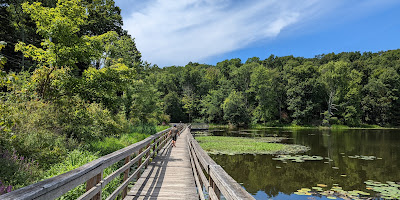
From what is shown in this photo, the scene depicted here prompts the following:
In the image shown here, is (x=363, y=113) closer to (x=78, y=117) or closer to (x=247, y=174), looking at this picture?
(x=247, y=174)

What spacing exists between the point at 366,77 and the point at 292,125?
28702mm

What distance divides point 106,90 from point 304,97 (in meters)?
64.0

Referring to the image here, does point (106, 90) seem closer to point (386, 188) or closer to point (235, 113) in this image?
point (386, 188)

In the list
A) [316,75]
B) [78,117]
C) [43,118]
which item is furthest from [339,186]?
[316,75]

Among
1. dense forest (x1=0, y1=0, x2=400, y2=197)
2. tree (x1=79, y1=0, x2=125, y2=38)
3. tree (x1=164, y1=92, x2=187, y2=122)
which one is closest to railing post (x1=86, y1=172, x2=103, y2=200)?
dense forest (x1=0, y1=0, x2=400, y2=197)

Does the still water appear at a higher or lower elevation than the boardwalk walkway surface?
lower

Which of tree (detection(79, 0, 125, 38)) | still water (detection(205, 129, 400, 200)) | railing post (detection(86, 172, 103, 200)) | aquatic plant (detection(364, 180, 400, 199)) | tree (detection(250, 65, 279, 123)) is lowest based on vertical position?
still water (detection(205, 129, 400, 200))

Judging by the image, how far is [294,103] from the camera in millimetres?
62562

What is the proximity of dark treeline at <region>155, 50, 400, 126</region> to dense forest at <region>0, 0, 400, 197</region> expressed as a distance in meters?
0.28

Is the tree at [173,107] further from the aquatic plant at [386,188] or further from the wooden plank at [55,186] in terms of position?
the wooden plank at [55,186]

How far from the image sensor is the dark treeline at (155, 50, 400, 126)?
60812 mm

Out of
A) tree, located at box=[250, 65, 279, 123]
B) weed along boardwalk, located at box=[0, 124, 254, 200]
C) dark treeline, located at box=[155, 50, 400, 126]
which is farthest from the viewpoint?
tree, located at box=[250, 65, 279, 123]

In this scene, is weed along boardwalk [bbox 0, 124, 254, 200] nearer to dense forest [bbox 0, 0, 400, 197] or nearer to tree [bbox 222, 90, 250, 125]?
dense forest [bbox 0, 0, 400, 197]

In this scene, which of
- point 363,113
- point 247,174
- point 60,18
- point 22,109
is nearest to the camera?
point 22,109
